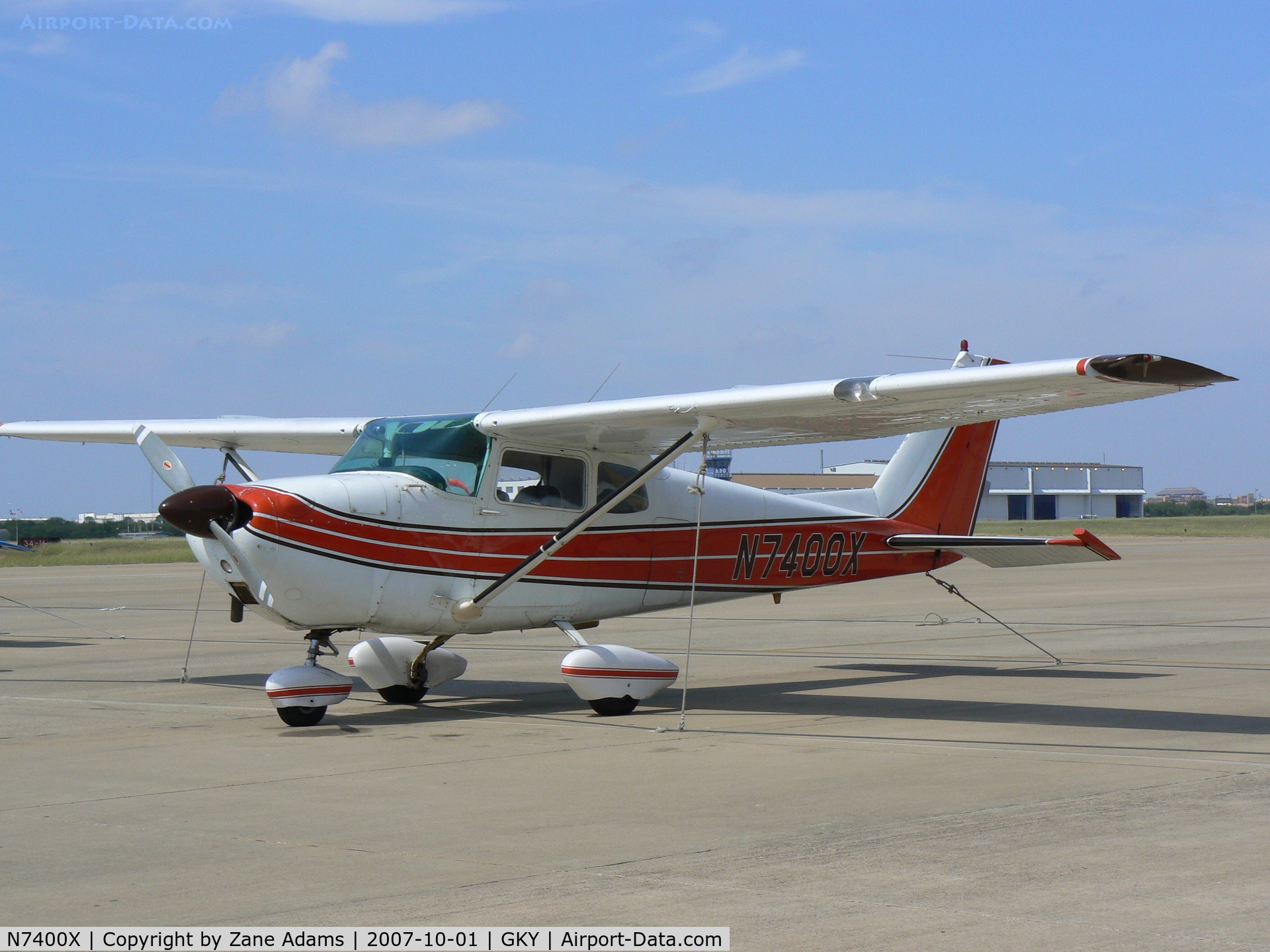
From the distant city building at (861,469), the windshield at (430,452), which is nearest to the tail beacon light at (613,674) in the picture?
the windshield at (430,452)

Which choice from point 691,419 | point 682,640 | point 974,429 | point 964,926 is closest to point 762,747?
point 691,419

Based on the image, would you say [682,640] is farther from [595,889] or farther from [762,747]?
[595,889]

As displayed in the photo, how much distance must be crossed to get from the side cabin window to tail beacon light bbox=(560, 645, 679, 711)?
1.50 meters

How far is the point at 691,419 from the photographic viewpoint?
430 inches

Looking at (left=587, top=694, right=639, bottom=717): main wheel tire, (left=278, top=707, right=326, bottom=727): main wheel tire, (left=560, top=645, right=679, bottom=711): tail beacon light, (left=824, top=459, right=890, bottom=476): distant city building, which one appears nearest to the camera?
(left=278, top=707, right=326, bottom=727): main wheel tire

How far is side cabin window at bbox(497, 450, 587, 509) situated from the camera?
11664mm

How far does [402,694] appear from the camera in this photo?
12.2 meters

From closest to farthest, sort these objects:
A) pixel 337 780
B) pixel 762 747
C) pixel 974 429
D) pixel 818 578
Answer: pixel 337 780 → pixel 762 747 → pixel 818 578 → pixel 974 429

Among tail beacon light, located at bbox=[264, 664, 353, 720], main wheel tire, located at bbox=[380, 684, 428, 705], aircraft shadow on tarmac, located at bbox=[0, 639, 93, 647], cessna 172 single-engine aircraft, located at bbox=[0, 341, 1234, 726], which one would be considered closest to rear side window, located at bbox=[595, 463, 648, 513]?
cessna 172 single-engine aircraft, located at bbox=[0, 341, 1234, 726]

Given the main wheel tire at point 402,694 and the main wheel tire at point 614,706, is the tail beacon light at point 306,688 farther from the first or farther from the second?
the main wheel tire at point 614,706

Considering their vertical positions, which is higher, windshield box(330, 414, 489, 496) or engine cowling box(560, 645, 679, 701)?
windshield box(330, 414, 489, 496)

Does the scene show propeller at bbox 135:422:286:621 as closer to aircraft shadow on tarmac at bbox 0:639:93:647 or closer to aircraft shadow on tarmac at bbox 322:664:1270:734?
aircraft shadow on tarmac at bbox 322:664:1270:734

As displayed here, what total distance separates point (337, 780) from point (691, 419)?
4389 mm

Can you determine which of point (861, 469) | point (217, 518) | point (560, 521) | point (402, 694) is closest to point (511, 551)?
point (560, 521)
